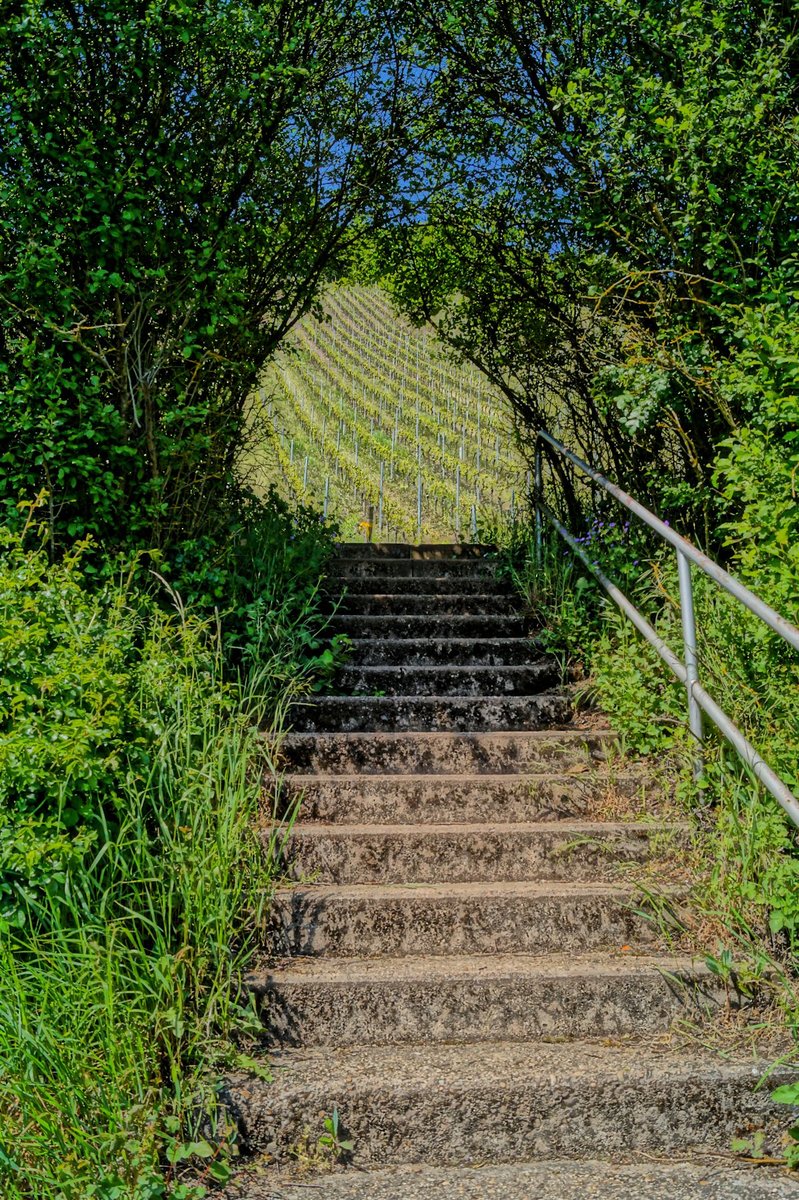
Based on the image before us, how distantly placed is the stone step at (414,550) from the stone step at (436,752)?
7.77ft

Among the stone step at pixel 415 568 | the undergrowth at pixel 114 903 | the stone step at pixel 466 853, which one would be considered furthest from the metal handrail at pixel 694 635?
the undergrowth at pixel 114 903

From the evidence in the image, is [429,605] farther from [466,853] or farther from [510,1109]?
[510,1109]

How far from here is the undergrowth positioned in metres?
1.98

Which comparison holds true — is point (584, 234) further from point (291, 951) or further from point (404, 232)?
point (291, 951)

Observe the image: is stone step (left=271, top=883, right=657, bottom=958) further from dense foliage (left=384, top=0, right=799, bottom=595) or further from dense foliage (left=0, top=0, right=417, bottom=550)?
dense foliage (left=0, top=0, right=417, bottom=550)

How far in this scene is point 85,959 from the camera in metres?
2.27

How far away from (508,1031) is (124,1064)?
1043 millimetres

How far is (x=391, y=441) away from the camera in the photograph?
571 inches

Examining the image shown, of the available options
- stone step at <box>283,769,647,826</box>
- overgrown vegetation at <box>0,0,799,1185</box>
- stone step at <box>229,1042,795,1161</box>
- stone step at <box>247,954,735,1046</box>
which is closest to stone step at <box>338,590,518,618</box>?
overgrown vegetation at <box>0,0,799,1185</box>

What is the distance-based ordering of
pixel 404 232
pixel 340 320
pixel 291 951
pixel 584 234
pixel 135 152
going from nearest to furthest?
pixel 291 951, pixel 135 152, pixel 584 234, pixel 404 232, pixel 340 320

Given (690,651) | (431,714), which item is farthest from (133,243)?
(690,651)

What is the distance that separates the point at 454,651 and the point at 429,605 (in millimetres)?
514

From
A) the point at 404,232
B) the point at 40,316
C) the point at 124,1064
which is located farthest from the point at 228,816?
the point at 404,232

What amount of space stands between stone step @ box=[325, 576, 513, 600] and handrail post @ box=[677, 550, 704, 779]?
6.91ft
